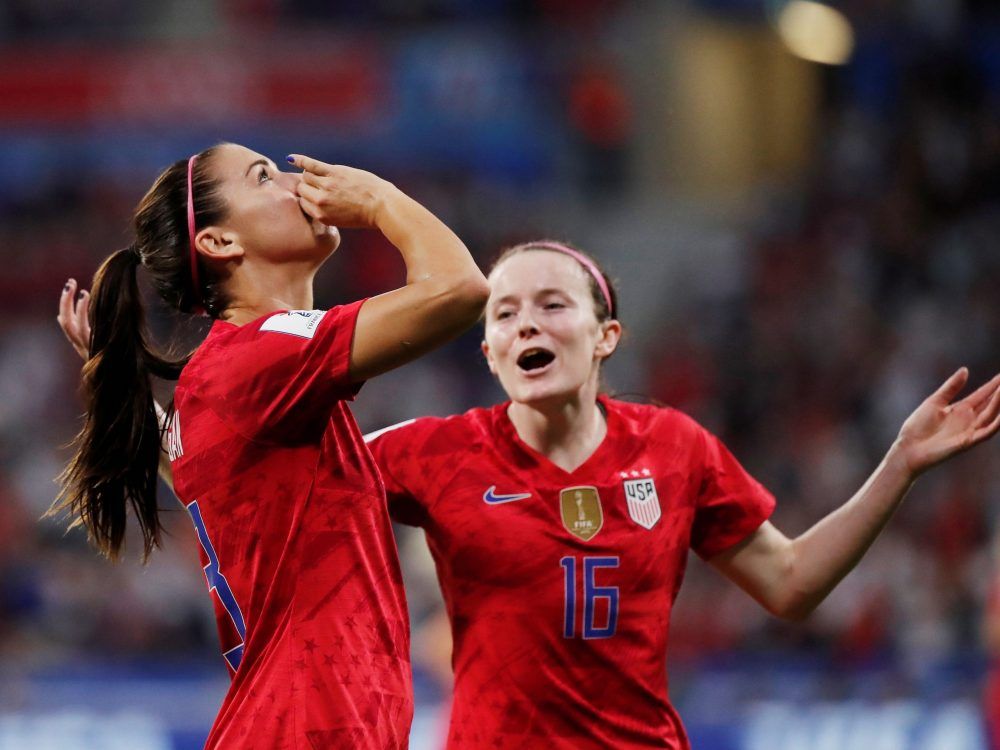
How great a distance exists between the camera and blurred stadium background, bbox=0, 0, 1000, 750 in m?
8.54

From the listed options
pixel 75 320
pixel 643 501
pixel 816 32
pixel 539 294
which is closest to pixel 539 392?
pixel 539 294

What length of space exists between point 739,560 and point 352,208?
4.73 feet

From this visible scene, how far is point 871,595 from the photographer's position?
8.14 m

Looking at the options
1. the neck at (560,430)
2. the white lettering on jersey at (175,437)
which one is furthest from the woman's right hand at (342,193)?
the neck at (560,430)

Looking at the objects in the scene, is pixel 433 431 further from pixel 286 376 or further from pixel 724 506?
pixel 286 376

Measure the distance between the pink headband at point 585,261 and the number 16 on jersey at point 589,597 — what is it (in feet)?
2.45

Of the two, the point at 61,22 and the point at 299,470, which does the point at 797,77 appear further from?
the point at 299,470

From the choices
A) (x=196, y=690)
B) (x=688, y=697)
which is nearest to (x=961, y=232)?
(x=688, y=697)

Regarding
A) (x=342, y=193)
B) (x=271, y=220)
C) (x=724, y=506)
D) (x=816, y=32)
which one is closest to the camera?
(x=342, y=193)

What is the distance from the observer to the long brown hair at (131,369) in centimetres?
321

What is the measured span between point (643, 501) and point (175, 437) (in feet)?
3.91

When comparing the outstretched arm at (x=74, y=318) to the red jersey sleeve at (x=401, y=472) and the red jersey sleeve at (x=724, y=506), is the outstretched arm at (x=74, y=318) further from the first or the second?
the red jersey sleeve at (x=724, y=506)

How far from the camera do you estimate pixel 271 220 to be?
3.12 meters

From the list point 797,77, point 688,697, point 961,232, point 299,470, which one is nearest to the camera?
point 299,470
